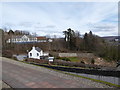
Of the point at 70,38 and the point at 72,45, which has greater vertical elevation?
the point at 70,38

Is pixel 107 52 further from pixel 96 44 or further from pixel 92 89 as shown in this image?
pixel 92 89

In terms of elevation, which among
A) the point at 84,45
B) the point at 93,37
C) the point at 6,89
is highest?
the point at 93,37

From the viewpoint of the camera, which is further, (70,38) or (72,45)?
(70,38)

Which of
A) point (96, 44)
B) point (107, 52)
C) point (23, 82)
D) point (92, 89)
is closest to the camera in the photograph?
point (92, 89)

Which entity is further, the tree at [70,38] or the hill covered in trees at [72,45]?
the tree at [70,38]

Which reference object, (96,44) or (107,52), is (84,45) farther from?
(107,52)

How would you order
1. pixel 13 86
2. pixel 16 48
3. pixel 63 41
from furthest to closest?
pixel 63 41 → pixel 16 48 → pixel 13 86

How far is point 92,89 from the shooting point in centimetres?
508

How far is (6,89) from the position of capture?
5.21 meters

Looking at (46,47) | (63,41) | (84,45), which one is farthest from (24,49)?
(84,45)

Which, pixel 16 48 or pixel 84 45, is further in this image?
pixel 84 45

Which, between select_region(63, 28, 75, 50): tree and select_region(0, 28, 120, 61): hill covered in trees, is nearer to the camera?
select_region(0, 28, 120, 61): hill covered in trees

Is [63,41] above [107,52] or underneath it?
above

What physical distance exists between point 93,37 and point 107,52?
892cm
